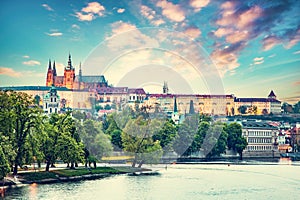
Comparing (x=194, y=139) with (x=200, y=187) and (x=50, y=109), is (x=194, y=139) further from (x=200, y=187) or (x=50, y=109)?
(x=50, y=109)

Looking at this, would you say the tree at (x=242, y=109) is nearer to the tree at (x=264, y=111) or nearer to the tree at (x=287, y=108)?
the tree at (x=264, y=111)

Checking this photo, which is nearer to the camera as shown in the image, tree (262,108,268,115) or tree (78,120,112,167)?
tree (78,120,112,167)

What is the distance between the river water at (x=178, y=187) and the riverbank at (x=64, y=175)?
4.24ft

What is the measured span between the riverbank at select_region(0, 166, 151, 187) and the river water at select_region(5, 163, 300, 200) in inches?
50.9

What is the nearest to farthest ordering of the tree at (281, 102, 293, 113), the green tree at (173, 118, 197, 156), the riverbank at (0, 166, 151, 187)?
the riverbank at (0, 166, 151, 187), the green tree at (173, 118, 197, 156), the tree at (281, 102, 293, 113)

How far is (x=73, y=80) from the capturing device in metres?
137

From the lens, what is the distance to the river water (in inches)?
1224

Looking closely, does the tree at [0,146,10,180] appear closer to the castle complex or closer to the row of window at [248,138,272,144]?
the row of window at [248,138,272,144]

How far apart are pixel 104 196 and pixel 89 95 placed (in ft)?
262

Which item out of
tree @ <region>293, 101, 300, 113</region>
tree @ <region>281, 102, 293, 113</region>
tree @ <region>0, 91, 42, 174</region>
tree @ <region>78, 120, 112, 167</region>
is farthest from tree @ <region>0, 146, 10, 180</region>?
tree @ <region>281, 102, 293, 113</region>

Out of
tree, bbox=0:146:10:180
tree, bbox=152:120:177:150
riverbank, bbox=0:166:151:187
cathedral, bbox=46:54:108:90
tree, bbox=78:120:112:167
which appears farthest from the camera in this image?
cathedral, bbox=46:54:108:90

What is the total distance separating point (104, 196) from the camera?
31.0m

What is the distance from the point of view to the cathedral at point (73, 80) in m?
120

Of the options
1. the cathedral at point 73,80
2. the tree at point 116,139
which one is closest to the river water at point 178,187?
the tree at point 116,139
